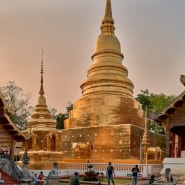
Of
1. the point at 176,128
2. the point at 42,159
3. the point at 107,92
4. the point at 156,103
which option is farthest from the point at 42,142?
the point at 156,103

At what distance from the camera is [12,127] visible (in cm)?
2266

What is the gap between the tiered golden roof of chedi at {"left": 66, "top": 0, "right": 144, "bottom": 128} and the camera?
105 ft

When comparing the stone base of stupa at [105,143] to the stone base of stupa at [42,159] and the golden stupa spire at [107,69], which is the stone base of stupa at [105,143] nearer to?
the stone base of stupa at [42,159]

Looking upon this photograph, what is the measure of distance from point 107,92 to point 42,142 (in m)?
7.36

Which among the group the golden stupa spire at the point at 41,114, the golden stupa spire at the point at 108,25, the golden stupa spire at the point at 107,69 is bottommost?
the golden stupa spire at the point at 41,114

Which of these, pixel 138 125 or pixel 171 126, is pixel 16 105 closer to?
pixel 138 125

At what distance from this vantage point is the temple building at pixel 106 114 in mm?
29938

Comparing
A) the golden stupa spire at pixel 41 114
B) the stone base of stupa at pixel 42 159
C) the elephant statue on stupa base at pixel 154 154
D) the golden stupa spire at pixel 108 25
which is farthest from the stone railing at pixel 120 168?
the golden stupa spire at pixel 108 25

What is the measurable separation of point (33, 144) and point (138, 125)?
335 inches

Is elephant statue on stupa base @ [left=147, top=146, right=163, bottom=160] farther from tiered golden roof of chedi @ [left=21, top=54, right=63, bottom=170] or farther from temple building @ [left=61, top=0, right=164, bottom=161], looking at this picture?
tiered golden roof of chedi @ [left=21, top=54, right=63, bottom=170]

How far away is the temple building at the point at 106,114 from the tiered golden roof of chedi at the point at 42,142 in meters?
2.31

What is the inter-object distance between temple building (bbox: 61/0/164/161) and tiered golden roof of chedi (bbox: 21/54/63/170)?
2.31 metres

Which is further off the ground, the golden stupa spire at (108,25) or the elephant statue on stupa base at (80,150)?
the golden stupa spire at (108,25)

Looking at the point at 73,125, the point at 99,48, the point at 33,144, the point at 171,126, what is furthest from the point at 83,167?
the point at 99,48
